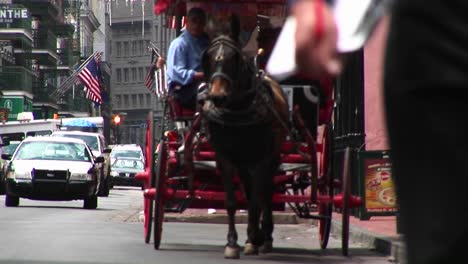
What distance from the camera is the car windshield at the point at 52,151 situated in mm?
27844

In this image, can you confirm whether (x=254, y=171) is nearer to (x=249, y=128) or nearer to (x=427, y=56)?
(x=249, y=128)

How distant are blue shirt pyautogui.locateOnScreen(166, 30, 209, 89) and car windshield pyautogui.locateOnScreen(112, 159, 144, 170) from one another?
45.3 meters

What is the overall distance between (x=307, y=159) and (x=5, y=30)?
69.2 meters

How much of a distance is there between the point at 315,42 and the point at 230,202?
361 inches

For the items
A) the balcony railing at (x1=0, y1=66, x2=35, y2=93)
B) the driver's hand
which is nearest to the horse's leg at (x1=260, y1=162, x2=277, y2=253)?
the driver's hand

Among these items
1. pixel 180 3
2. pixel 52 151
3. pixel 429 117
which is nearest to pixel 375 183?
pixel 180 3

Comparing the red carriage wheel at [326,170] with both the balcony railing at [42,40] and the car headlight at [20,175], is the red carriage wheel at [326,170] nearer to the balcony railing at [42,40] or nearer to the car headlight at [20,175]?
the car headlight at [20,175]

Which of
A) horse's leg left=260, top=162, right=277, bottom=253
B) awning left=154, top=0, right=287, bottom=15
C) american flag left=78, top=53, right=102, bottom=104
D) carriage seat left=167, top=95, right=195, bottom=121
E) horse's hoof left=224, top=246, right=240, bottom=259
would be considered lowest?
horse's hoof left=224, top=246, right=240, bottom=259

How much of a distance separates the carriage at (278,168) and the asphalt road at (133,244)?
371 mm

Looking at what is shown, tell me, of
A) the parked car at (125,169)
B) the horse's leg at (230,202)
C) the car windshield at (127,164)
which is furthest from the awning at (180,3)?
the car windshield at (127,164)

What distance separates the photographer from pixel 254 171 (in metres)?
11.3

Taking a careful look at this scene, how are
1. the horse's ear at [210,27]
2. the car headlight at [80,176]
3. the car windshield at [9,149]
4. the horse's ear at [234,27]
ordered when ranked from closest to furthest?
1. the horse's ear at [234,27]
2. the horse's ear at [210,27]
3. the car headlight at [80,176]
4. the car windshield at [9,149]

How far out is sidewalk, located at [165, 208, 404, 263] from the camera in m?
13.0

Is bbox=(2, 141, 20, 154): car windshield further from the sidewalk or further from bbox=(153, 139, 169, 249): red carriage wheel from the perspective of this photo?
bbox=(153, 139, 169, 249): red carriage wheel
